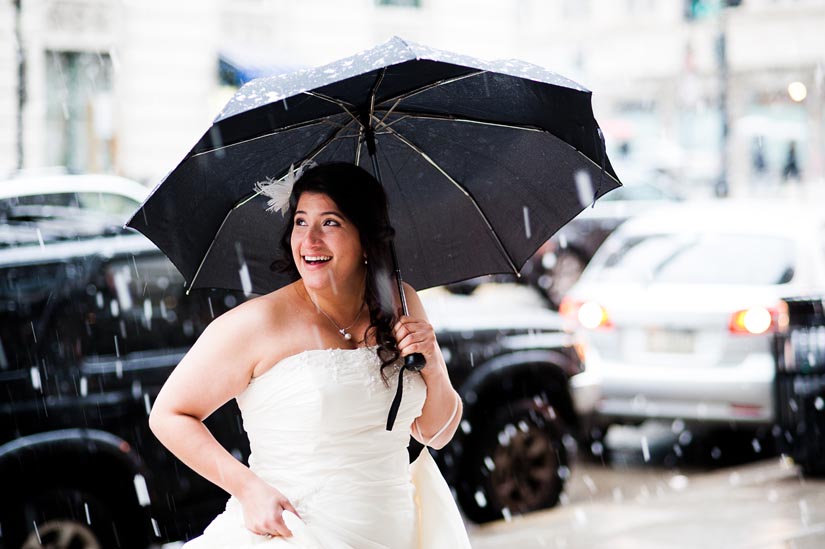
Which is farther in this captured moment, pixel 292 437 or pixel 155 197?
pixel 155 197

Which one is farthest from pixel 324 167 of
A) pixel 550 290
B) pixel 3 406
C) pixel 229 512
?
pixel 550 290

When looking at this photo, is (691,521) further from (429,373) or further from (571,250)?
(571,250)

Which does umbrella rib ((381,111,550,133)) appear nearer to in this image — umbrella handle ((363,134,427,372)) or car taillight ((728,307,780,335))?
umbrella handle ((363,134,427,372))

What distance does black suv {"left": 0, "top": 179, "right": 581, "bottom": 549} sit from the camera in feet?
16.8

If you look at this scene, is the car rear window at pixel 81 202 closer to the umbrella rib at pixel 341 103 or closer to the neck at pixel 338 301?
the umbrella rib at pixel 341 103

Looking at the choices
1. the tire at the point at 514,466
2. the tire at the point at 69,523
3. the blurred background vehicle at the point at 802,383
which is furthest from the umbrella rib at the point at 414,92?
the blurred background vehicle at the point at 802,383

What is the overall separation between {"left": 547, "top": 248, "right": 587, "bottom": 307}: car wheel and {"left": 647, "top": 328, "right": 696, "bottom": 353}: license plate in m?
6.90

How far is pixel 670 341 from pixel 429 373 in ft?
17.7

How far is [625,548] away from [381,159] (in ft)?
10.3

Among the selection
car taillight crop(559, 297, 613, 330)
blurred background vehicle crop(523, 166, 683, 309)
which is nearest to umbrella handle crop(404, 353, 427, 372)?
car taillight crop(559, 297, 613, 330)

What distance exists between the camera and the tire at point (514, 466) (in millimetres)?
6578

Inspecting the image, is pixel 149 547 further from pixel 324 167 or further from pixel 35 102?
pixel 35 102

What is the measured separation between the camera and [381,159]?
3477 mm

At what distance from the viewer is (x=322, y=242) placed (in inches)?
110
